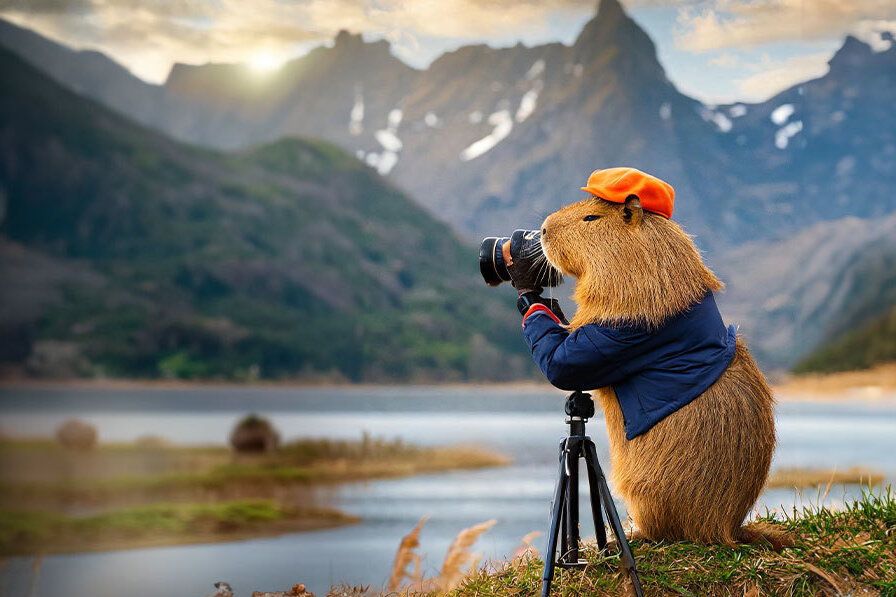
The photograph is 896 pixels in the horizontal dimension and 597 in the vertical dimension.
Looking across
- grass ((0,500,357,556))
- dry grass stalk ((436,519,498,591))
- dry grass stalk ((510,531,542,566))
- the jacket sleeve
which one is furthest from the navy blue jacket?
grass ((0,500,357,556))

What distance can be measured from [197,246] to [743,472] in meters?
64.6

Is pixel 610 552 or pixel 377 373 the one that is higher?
pixel 377 373

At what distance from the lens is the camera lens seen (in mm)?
3795

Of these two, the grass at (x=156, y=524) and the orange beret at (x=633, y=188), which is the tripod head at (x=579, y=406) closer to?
the orange beret at (x=633, y=188)

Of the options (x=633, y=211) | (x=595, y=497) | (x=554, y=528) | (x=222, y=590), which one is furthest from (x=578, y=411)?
(x=222, y=590)

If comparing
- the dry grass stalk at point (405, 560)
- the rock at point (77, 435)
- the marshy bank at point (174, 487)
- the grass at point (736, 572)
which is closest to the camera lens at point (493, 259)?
the grass at point (736, 572)

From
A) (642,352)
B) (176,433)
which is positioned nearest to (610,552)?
(642,352)

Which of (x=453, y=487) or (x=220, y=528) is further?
(x=453, y=487)

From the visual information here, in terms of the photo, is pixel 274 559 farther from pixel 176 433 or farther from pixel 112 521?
pixel 176 433

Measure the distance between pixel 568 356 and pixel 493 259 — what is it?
0.59 meters

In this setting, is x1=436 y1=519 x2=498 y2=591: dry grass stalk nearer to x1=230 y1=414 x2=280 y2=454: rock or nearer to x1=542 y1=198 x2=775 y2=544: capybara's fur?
x1=542 y1=198 x2=775 y2=544: capybara's fur

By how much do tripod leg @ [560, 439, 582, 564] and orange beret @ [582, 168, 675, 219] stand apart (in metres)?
1.02

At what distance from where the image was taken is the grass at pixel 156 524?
20892 millimetres

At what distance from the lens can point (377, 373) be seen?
58.5 meters
